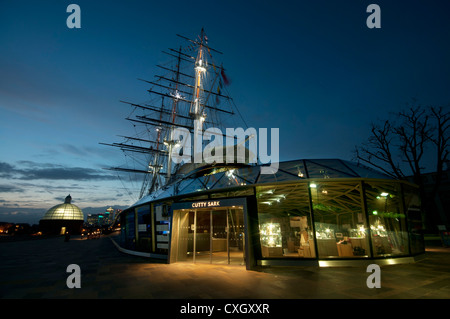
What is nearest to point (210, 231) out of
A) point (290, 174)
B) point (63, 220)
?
point (290, 174)

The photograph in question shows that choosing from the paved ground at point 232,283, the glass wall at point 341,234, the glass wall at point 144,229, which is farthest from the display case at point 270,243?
the glass wall at point 144,229

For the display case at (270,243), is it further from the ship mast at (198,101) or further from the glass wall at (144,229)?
the ship mast at (198,101)

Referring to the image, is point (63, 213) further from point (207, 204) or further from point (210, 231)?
point (207, 204)

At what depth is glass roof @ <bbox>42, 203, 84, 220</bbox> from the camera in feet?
145

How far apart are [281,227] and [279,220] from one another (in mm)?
1065

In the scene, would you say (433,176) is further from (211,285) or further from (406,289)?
(211,285)

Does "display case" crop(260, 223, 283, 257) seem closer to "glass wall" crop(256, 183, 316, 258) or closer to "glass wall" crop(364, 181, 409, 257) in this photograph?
"glass wall" crop(256, 183, 316, 258)

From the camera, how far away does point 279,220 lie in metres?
12.6

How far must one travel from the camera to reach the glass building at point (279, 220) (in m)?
8.95

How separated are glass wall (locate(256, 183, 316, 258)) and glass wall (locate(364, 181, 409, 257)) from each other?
2.93 m
